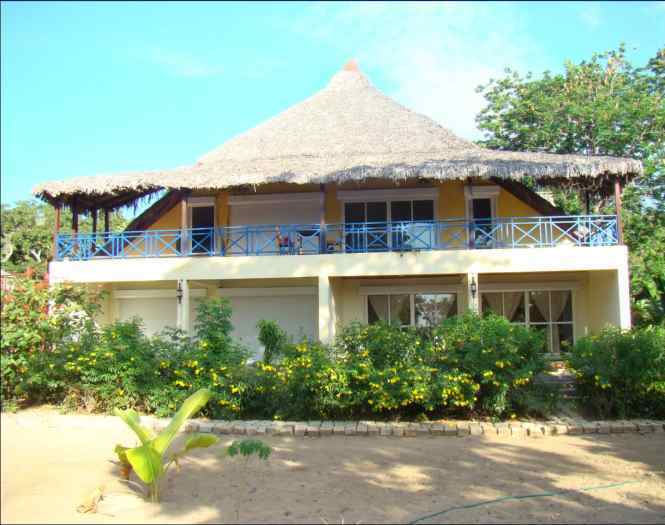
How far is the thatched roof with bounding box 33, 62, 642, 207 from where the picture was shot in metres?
11.2

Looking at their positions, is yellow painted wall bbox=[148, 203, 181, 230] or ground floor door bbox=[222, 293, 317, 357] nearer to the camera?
ground floor door bbox=[222, 293, 317, 357]

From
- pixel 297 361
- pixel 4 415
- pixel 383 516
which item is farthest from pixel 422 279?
pixel 4 415

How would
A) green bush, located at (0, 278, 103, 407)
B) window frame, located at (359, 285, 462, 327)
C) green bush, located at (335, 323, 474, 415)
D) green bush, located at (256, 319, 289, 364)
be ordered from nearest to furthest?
green bush, located at (0, 278, 103, 407) → green bush, located at (335, 323, 474, 415) → green bush, located at (256, 319, 289, 364) → window frame, located at (359, 285, 462, 327)

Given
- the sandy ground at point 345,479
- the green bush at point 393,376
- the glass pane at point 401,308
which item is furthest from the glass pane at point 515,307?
the sandy ground at point 345,479

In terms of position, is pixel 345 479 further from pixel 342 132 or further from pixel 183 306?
pixel 342 132

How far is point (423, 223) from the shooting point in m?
12.0

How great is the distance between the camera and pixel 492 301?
1370 cm

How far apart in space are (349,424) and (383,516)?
126 inches

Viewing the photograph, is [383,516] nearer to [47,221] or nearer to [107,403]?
[107,403]

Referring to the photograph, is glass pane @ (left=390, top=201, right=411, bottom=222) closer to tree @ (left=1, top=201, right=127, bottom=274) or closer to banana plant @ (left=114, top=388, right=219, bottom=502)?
banana plant @ (left=114, top=388, right=219, bottom=502)

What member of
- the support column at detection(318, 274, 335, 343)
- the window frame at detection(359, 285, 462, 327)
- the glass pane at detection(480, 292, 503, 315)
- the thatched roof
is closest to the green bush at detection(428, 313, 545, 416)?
the support column at detection(318, 274, 335, 343)

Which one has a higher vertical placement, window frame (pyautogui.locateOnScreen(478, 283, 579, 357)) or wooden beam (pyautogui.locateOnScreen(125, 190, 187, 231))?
wooden beam (pyautogui.locateOnScreen(125, 190, 187, 231))

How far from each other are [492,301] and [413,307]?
1906 mm

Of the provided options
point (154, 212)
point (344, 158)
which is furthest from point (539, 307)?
point (154, 212)
